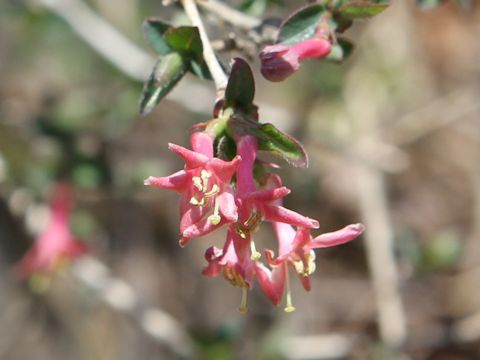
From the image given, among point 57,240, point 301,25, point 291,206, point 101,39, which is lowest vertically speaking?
point 291,206

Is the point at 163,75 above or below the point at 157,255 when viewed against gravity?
above

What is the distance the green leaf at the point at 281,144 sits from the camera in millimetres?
995

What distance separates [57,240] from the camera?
2.60 metres

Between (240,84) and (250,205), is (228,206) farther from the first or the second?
(240,84)

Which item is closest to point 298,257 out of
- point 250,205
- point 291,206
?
point 250,205

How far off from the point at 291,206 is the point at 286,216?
270 centimetres

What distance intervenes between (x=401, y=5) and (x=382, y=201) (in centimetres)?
137

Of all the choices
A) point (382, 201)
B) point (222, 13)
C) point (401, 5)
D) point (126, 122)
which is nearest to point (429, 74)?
point (401, 5)

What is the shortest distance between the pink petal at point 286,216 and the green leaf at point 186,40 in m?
0.29

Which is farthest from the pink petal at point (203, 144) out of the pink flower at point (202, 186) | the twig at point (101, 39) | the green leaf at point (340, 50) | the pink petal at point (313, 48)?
the twig at point (101, 39)

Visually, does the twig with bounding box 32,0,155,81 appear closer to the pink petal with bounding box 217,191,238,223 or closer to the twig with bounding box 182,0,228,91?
the twig with bounding box 182,0,228,91

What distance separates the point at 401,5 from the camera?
13.4 feet

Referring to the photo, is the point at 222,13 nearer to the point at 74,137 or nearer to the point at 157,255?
the point at 74,137

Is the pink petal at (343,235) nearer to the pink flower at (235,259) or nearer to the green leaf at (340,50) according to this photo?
the pink flower at (235,259)
